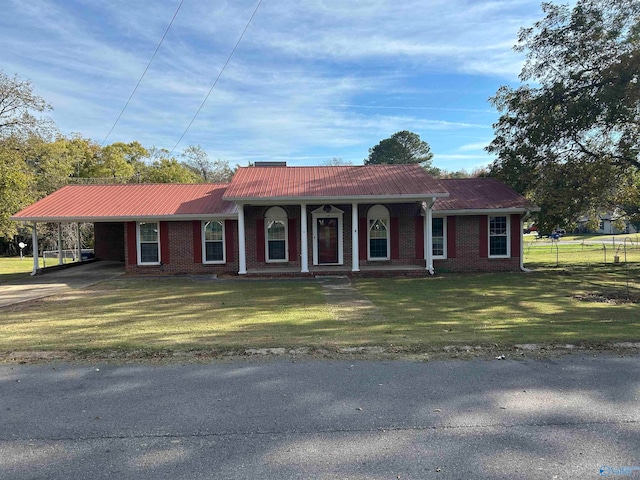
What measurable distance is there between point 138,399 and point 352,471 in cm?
240

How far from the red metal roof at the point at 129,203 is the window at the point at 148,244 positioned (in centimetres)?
69

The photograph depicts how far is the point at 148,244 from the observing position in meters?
17.3

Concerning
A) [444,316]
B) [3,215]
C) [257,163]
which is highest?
[257,163]

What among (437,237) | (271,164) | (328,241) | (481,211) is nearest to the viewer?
(481,211)

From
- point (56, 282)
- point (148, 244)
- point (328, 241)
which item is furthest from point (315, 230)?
point (56, 282)

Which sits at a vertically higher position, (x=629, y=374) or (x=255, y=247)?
(x=255, y=247)

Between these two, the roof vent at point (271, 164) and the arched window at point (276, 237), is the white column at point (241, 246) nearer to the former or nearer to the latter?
the arched window at point (276, 237)

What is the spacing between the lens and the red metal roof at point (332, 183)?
607 inches

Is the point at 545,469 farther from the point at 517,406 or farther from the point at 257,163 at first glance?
the point at 257,163

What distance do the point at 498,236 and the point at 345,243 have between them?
6309mm

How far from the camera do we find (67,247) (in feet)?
132

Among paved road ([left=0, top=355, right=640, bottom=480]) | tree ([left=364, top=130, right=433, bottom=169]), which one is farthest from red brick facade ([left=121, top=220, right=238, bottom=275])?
tree ([left=364, top=130, right=433, bottom=169])

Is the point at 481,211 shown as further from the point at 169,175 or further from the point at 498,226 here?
the point at 169,175

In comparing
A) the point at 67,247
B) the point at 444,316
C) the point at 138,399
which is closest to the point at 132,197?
the point at 444,316
